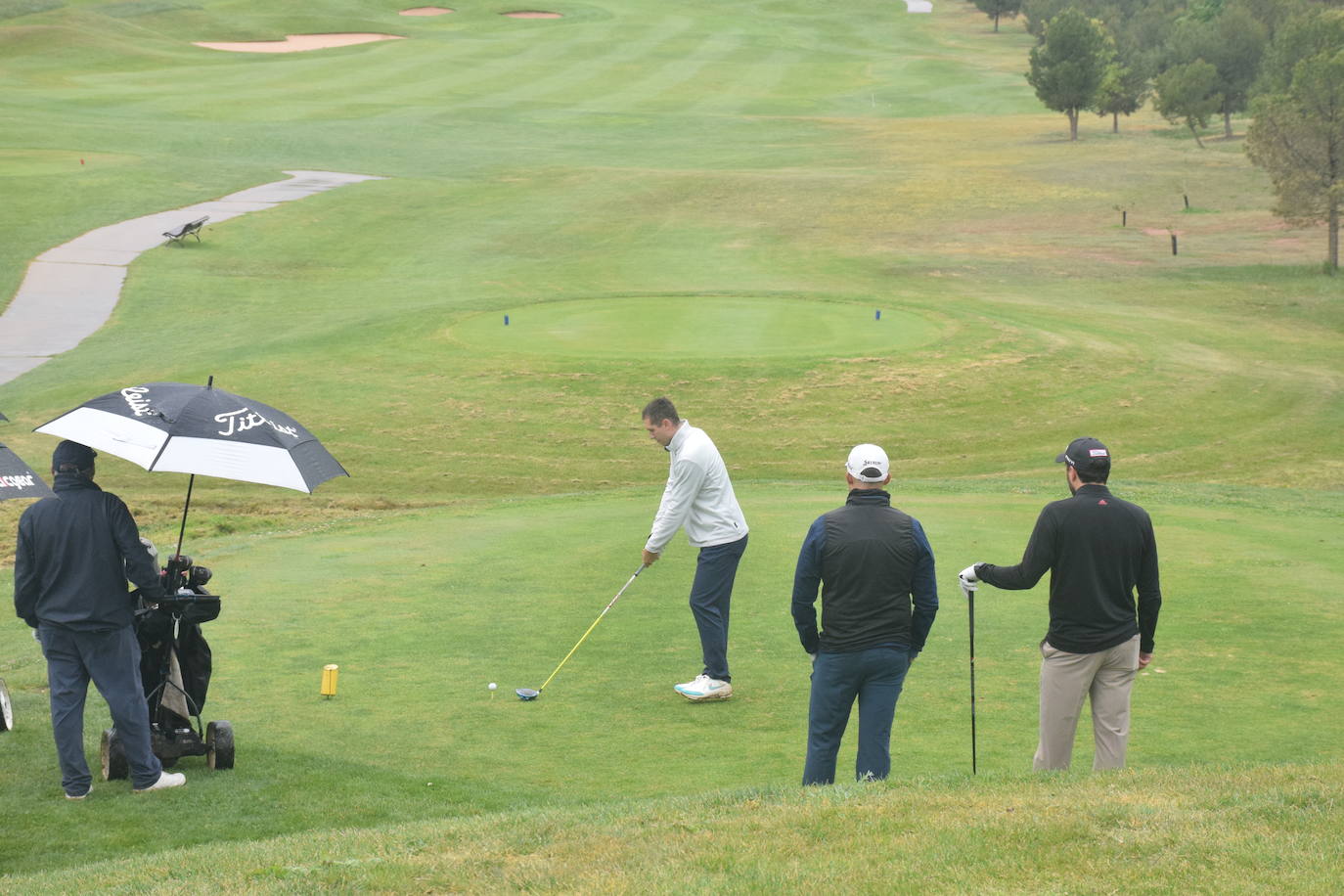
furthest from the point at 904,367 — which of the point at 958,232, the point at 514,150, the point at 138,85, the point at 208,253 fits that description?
the point at 138,85

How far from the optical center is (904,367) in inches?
1088

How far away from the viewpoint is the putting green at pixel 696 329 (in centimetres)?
2838

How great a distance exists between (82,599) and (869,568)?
4.57 metres

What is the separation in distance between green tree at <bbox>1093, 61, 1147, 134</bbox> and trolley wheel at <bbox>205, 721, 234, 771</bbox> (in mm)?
68099

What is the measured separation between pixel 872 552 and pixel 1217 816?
2101 millimetres

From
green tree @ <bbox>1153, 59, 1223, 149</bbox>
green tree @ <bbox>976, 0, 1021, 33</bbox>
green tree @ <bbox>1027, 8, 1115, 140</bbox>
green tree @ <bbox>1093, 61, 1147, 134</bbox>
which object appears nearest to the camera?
green tree @ <bbox>1153, 59, 1223, 149</bbox>

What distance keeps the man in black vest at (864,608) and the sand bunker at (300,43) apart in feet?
296

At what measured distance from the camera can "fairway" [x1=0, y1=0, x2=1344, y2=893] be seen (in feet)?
21.3

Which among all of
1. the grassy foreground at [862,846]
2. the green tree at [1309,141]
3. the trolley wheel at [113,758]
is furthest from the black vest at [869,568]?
the green tree at [1309,141]

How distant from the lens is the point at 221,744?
8.37 metres

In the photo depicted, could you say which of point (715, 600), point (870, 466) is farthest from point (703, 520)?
point (870, 466)

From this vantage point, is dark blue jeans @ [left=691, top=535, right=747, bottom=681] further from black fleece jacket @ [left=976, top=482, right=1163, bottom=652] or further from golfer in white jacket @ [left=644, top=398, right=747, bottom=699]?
black fleece jacket @ [left=976, top=482, right=1163, bottom=652]

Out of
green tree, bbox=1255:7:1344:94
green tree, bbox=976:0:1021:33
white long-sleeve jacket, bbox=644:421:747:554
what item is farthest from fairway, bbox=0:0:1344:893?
green tree, bbox=976:0:1021:33

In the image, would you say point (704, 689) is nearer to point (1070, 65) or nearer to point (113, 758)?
point (113, 758)
